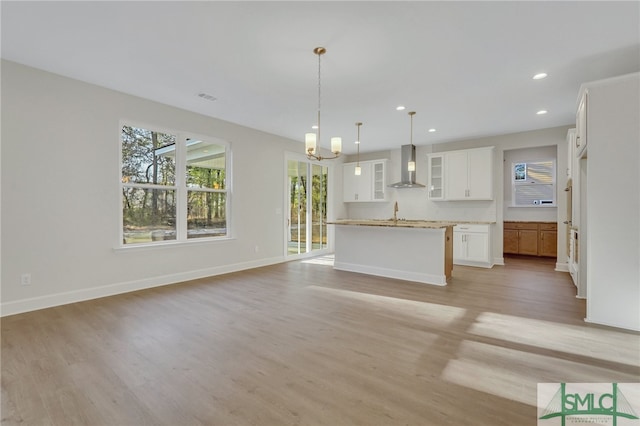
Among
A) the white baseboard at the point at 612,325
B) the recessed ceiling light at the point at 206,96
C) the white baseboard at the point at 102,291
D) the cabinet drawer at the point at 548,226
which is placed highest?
the recessed ceiling light at the point at 206,96

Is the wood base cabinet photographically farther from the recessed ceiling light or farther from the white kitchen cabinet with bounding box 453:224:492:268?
the recessed ceiling light

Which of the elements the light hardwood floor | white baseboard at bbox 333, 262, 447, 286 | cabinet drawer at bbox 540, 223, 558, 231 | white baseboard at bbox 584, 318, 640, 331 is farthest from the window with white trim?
white baseboard at bbox 584, 318, 640, 331

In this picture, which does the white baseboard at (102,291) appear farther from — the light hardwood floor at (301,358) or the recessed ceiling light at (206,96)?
the recessed ceiling light at (206,96)

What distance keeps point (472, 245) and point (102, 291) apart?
6.56 metres

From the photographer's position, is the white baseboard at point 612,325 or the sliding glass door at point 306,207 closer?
the white baseboard at point 612,325

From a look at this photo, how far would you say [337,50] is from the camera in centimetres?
300

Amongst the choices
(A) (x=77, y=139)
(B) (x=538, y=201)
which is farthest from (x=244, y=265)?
(B) (x=538, y=201)

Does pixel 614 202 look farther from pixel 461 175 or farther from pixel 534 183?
pixel 534 183

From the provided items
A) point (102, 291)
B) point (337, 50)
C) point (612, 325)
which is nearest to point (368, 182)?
point (337, 50)

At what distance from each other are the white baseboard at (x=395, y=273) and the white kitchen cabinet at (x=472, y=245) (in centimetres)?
200

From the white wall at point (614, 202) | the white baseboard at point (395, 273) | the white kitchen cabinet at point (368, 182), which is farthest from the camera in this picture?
the white kitchen cabinet at point (368, 182)

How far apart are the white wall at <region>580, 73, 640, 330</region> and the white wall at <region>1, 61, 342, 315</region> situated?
536cm

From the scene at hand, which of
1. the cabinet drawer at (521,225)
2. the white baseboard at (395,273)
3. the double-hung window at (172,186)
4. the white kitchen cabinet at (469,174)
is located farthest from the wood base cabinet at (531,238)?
the double-hung window at (172,186)

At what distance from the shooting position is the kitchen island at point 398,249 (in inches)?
182
